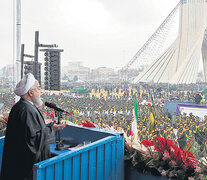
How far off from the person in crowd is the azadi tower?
3915 centimetres

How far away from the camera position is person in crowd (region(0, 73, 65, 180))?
75.5 inches

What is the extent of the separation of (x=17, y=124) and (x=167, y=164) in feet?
4.13

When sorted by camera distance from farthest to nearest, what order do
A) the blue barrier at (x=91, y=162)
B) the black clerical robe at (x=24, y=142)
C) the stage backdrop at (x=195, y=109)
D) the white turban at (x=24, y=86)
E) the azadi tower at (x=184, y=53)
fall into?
the azadi tower at (x=184, y=53) → the stage backdrop at (x=195, y=109) → the white turban at (x=24, y=86) → the black clerical robe at (x=24, y=142) → the blue barrier at (x=91, y=162)

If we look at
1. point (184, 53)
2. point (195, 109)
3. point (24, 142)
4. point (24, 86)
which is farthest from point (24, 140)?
point (184, 53)

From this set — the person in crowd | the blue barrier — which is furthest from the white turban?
the blue barrier

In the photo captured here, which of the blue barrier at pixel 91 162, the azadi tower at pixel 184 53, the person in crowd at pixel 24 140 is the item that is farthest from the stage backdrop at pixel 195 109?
the azadi tower at pixel 184 53

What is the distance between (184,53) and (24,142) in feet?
141

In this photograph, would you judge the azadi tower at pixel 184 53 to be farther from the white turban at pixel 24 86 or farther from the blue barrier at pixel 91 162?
the white turban at pixel 24 86

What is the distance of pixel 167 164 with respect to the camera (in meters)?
2.16

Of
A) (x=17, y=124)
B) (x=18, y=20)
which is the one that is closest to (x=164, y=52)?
(x=18, y=20)

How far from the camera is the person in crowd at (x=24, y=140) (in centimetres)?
192

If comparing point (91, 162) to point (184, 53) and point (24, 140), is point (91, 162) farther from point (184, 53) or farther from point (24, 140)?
point (184, 53)

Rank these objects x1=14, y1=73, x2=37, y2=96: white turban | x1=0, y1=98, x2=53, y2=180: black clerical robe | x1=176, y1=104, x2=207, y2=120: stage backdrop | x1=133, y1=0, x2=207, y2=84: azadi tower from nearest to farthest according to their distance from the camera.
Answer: x1=0, y1=98, x2=53, y2=180: black clerical robe < x1=14, y1=73, x2=37, y2=96: white turban < x1=176, y1=104, x2=207, y2=120: stage backdrop < x1=133, y1=0, x2=207, y2=84: azadi tower

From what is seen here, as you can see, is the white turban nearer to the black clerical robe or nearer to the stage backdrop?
the black clerical robe
